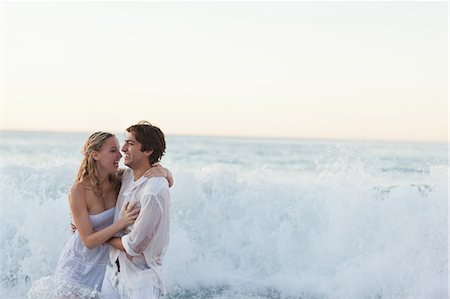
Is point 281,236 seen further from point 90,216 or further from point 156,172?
point 156,172

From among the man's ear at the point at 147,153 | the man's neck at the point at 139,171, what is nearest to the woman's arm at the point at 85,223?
Result: the man's neck at the point at 139,171

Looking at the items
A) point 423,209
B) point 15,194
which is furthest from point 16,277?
point 423,209

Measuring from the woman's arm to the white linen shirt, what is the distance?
0.21ft

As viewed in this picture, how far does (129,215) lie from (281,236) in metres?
6.09

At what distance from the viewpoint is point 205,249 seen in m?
9.57

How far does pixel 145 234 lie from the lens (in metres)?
3.71

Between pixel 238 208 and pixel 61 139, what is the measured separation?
22897 mm

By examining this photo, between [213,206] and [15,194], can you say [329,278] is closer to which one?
[213,206]

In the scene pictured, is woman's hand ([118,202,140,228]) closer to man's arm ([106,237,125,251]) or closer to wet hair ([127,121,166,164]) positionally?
man's arm ([106,237,125,251])

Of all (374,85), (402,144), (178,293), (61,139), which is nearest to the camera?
(178,293)

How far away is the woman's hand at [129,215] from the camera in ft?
12.4

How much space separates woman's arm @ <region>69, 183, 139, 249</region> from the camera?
3844 millimetres

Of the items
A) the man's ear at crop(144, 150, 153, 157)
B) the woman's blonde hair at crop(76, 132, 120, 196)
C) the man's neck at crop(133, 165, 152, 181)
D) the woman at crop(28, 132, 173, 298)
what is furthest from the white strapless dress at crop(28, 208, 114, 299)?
the man's ear at crop(144, 150, 153, 157)

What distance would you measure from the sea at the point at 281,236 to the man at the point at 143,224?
14.5 feet
